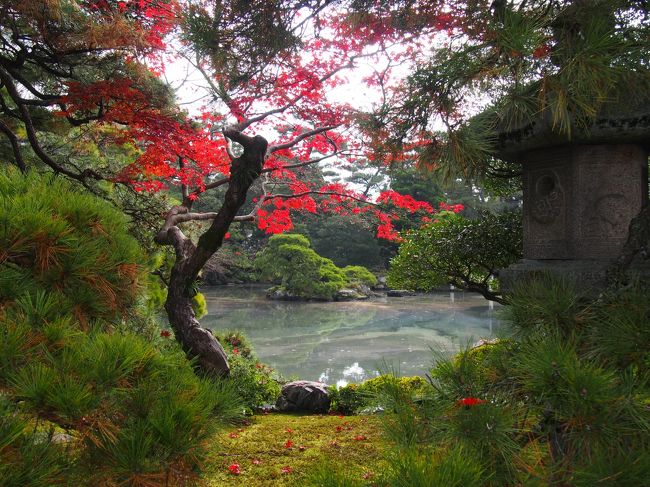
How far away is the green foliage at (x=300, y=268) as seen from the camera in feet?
47.3

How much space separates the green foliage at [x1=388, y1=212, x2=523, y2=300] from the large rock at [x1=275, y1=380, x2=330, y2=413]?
→ 1427mm

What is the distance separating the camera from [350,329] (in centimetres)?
950

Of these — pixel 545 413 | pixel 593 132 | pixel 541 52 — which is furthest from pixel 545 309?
pixel 593 132

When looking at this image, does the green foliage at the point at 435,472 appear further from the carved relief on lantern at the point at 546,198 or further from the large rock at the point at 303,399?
the large rock at the point at 303,399

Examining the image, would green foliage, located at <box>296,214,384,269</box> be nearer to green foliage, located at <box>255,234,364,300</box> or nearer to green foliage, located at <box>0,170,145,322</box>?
green foliage, located at <box>255,234,364,300</box>

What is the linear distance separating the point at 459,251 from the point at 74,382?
4012mm

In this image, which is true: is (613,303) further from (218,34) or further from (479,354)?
(218,34)

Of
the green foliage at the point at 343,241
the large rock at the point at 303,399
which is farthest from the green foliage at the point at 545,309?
the green foliage at the point at 343,241

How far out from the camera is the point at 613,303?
41.9 inches

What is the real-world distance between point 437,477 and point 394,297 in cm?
1485

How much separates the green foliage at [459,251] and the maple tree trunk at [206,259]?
1940mm

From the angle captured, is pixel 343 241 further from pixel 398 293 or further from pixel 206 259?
pixel 206 259

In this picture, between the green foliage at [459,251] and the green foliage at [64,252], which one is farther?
the green foliage at [459,251]

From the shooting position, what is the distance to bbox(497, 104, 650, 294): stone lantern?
110 inches
